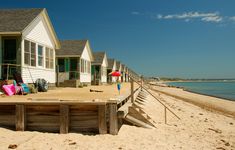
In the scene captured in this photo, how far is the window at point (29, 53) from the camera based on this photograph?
50.2ft

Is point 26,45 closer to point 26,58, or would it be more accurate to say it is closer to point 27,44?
point 27,44

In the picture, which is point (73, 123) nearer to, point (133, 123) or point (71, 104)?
point (71, 104)

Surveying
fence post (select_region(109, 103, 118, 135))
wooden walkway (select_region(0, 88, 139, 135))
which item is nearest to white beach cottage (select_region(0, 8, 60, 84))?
wooden walkway (select_region(0, 88, 139, 135))

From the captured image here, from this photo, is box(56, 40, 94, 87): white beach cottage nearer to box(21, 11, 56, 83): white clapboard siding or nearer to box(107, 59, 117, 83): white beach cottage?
box(21, 11, 56, 83): white clapboard siding

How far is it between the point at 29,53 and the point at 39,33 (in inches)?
92.9

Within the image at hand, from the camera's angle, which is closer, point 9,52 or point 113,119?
point 113,119

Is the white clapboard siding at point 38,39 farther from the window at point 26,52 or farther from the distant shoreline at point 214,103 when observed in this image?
the distant shoreline at point 214,103

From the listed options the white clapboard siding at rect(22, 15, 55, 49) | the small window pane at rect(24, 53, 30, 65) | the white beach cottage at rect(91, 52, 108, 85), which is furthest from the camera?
the white beach cottage at rect(91, 52, 108, 85)

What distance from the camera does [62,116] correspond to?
736cm

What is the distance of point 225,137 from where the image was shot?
8547 millimetres

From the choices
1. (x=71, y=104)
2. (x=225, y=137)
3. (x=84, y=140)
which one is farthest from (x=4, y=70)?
(x=225, y=137)

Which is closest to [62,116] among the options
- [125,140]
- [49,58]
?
[125,140]

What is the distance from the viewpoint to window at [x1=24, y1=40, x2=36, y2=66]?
1531 cm

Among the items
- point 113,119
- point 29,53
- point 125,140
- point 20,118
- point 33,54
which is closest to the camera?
point 125,140
